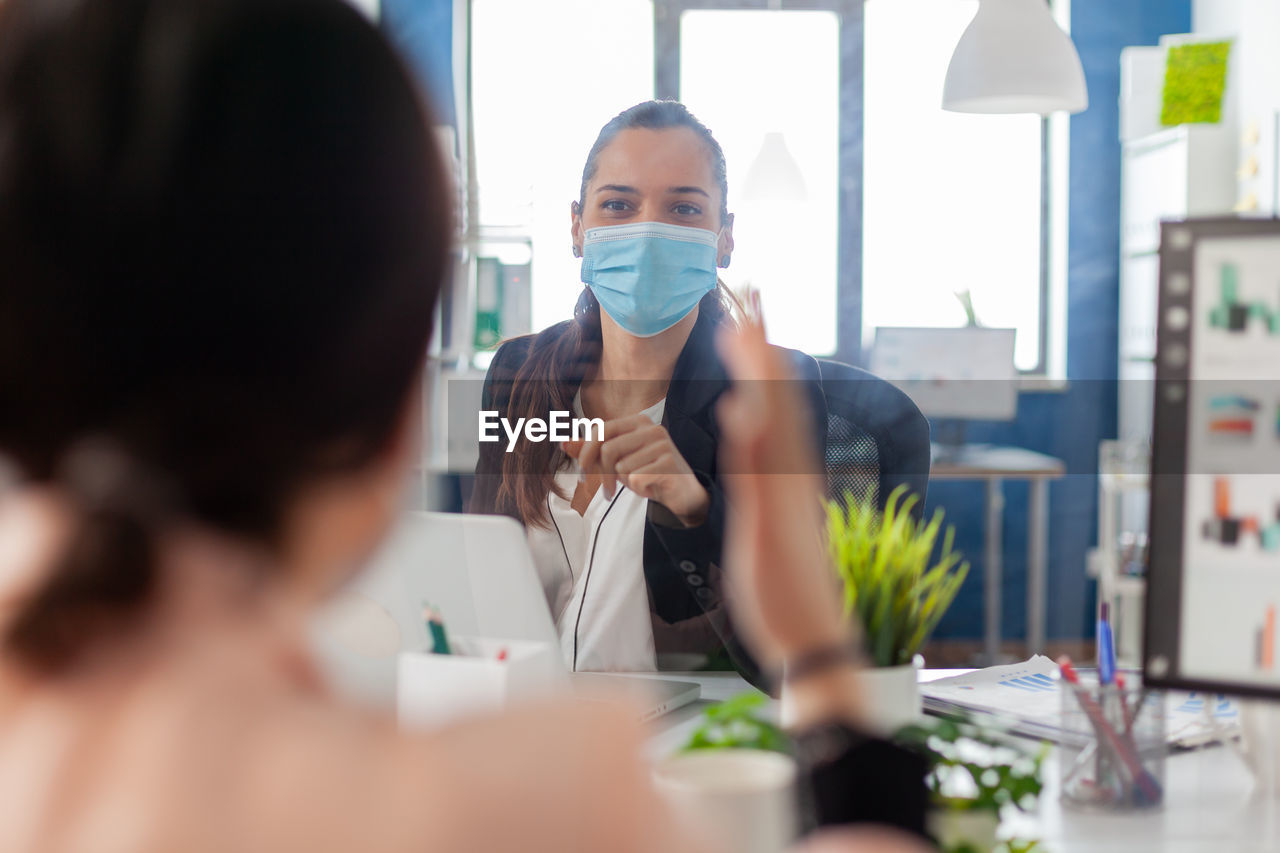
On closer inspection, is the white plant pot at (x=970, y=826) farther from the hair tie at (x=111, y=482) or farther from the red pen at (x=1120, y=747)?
the hair tie at (x=111, y=482)

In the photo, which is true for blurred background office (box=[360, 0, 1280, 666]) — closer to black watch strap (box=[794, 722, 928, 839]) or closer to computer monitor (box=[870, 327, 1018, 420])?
computer monitor (box=[870, 327, 1018, 420])

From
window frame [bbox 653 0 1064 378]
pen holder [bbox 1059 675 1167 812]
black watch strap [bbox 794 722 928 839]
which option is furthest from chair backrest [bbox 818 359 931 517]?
window frame [bbox 653 0 1064 378]

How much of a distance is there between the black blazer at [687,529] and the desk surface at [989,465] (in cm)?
224

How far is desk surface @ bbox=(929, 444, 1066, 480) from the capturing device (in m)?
3.54

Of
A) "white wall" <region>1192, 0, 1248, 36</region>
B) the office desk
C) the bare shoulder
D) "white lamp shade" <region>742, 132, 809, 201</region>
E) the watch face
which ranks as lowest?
the office desk

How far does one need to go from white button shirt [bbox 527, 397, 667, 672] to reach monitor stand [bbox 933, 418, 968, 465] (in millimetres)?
2625

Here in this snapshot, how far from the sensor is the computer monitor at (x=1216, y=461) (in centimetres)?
73

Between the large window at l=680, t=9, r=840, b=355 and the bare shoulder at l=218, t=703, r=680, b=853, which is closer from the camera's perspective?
the bare shoulder at l=218, t=703, r=680, b=853

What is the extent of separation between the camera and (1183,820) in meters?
0.79

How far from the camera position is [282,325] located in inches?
13.6

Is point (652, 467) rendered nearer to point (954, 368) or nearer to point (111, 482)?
point (111, 482)

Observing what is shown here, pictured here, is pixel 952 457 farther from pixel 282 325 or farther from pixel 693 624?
pixel 282 325

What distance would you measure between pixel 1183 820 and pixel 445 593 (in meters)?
0.58

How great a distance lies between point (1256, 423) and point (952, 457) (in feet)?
9.88
